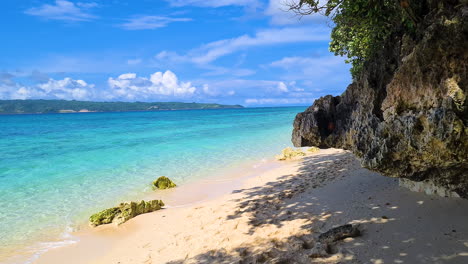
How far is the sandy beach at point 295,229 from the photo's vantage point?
5199 millimetres

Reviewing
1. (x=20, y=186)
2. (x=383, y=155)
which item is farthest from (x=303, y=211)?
(x=20, y=186)

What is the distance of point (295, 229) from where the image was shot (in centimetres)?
670

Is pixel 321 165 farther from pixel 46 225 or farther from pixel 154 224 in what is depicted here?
pixel 46 225

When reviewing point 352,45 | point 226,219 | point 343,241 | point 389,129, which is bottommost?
point 226,219

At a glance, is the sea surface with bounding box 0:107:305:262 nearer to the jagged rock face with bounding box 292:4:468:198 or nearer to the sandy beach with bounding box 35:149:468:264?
the sandy beach with bounding box 35:149:468:264

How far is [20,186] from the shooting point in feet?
49.1

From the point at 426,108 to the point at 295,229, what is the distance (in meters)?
3.59

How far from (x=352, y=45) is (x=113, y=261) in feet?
29.2

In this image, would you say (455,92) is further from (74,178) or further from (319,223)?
(74,178)

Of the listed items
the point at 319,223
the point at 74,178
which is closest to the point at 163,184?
the point at 74,178

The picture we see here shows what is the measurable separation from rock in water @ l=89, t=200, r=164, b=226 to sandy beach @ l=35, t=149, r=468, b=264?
0.89 feet

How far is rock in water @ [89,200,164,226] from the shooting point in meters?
9.41

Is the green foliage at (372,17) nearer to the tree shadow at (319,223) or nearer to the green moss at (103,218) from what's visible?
the tree shadow at (319,223)

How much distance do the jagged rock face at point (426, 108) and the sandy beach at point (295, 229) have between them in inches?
40.0
